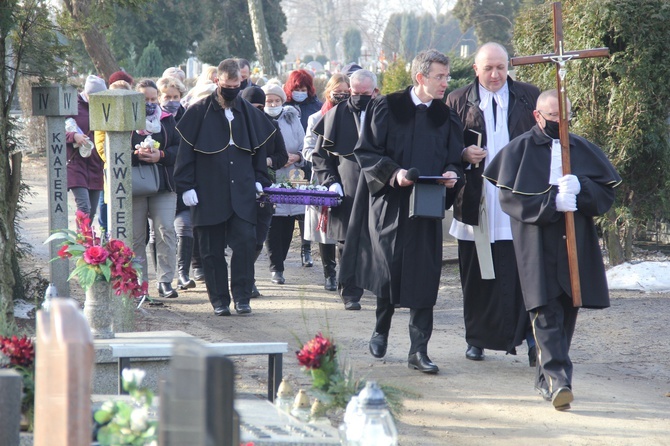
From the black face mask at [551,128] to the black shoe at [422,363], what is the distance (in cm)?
173

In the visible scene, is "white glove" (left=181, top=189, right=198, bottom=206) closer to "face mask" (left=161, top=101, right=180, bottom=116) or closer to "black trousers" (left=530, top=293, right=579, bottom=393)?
"face mask" (left=161, top=101, right=180, bottom=116)

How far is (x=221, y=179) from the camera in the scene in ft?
29.5

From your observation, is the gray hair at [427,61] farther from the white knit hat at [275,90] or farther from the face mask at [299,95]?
the face mask at [299,95]

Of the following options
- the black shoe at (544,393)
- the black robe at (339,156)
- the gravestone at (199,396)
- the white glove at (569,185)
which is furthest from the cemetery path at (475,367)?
the gravestone at (199,396)

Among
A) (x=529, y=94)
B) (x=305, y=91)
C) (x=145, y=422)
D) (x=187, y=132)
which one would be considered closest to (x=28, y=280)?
(x=187, y=132)

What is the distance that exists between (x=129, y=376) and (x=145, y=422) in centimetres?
31

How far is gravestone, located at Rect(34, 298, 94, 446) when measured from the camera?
2793mm

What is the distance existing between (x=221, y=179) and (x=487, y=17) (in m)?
35.6

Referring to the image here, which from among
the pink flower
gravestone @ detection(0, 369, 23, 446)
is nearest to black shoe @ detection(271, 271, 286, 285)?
the pink flower

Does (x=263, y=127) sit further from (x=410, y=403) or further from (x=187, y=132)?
(x=410, y=403)

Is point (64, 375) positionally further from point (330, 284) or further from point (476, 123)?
point (330, 284)

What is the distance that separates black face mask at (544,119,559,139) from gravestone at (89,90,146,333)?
326 cm

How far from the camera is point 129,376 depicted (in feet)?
13.2

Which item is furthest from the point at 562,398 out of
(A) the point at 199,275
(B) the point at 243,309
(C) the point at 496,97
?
(A) the point at 199,275
